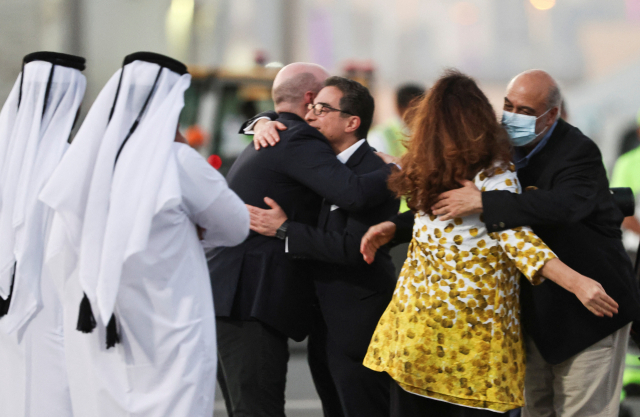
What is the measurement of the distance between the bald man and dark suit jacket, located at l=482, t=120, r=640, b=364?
617 mm

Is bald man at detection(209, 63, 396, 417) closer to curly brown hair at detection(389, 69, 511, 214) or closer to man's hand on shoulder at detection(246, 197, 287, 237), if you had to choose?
man's hand on shoulder at detection(246, 197, 287, 237)

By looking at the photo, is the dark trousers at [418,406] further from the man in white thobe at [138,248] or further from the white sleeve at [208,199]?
the white sleeve at [208,199]

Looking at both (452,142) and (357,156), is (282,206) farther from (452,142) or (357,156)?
(452,142)

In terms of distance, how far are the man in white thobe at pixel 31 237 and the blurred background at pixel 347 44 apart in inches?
146

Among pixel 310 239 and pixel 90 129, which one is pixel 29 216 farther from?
pixel 310 239

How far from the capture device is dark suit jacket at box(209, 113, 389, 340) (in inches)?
101

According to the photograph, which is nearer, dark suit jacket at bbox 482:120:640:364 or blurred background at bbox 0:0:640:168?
dark suit jacket at bbox 482:120:640:364

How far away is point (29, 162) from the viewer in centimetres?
257

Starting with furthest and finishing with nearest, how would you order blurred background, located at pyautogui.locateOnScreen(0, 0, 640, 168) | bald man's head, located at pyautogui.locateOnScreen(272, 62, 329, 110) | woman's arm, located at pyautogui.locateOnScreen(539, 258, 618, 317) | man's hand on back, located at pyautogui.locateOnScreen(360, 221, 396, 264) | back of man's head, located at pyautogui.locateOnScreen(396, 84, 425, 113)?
blurred background, located at pyautogui.locateOnScreen(0, 0, 640, 168), back of man's head, located at pyautogui.locateOnScreen(396, 84, 425, 113), bald man's head, located at pyautogui.locateOnScreen(272, 62, 329, 110), man's hand on back, located at pyautogui.locateOnScreen(360, 221, 396, 264), woman's arm, located at pyautogui.locateOnScreen(539, 258, 618, 317)

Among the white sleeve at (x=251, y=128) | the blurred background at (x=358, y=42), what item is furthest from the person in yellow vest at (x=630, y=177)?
the white sleeve at (x=251, y=128)

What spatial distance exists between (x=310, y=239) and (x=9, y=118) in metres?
1.26

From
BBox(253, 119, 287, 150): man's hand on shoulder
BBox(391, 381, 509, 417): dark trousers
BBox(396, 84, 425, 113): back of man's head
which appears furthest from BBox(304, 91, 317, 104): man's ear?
BBox(396, 84, 425, 113): back of man's head

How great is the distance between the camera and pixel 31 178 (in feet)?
8.42

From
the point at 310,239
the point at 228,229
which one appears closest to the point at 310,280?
the point at 310,239
